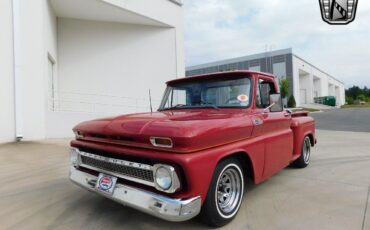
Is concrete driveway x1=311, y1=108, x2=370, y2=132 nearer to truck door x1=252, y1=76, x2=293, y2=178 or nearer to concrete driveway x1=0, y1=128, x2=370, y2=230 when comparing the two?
concrete driveway x1=0, y1=128, x2=370, y2=230

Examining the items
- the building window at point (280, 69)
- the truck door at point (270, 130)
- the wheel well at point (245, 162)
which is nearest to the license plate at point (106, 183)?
the wheel well at point (245, 162)

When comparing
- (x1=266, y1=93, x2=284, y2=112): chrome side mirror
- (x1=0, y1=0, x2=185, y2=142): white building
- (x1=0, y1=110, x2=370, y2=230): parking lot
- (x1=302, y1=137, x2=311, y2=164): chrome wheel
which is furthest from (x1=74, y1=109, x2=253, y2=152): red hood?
(x1=0, y1=0, x2=185, y2=142): white building

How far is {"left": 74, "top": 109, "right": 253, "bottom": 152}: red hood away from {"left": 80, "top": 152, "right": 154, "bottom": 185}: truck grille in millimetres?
201

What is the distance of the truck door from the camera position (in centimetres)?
378

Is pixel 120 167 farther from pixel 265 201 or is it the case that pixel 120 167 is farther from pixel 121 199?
pixel 265 201

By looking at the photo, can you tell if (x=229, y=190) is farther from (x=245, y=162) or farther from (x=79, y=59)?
(x=79, y=59)

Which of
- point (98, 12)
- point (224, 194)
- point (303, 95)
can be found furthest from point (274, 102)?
point (303, 95)

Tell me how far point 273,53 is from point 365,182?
144 ft

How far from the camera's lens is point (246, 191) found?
4.15 meters

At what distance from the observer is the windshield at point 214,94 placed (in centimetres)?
377

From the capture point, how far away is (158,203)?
8.28 feet

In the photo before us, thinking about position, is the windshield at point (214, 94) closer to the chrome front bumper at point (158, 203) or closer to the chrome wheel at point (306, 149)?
the chrome front bumper at point (158, 203)

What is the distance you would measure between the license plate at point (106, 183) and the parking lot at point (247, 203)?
0.44 metres

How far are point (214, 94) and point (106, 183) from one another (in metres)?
1.87
